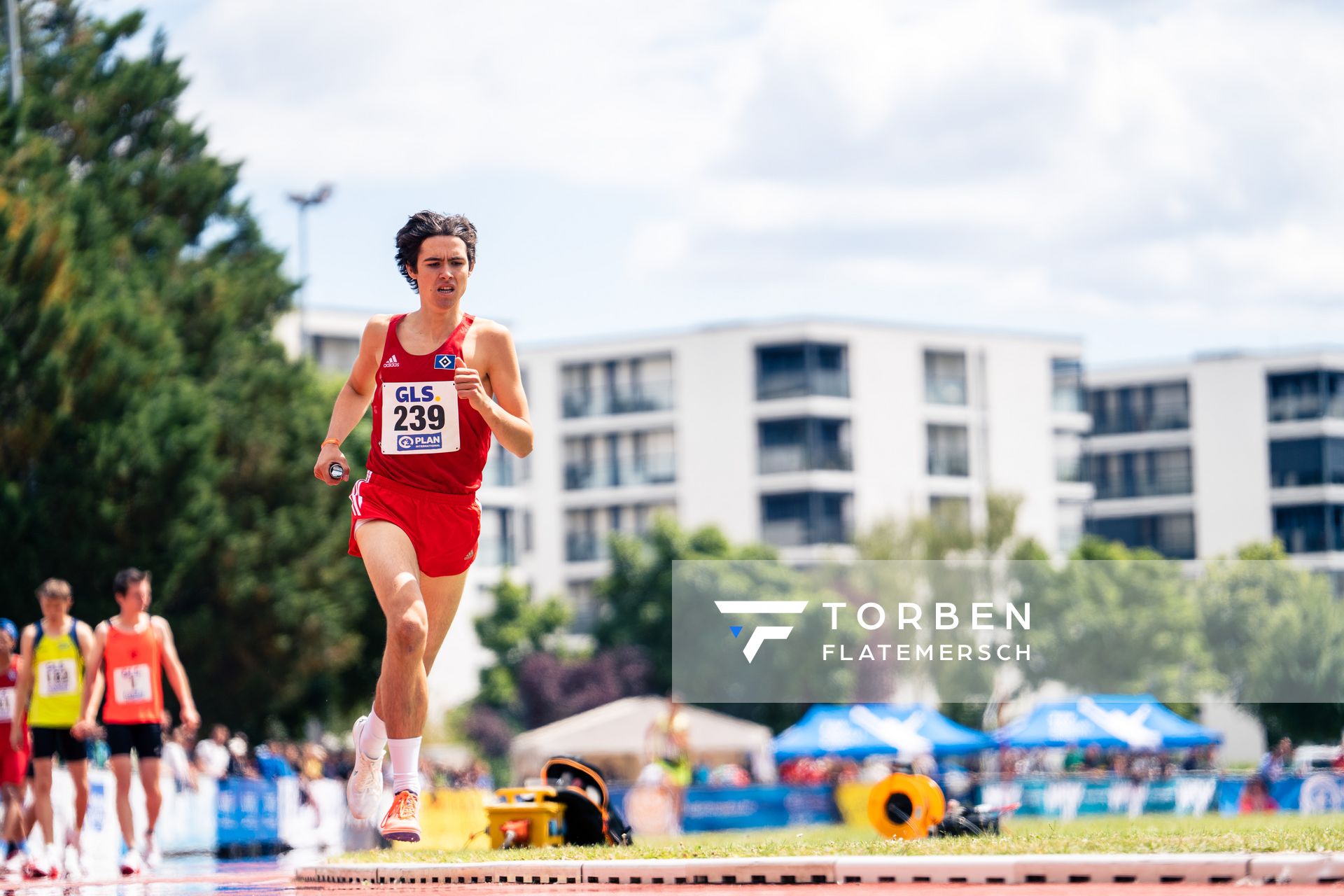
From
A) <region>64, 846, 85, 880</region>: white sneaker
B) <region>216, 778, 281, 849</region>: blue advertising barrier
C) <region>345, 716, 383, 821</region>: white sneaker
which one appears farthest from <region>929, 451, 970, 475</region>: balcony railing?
<region>345, 716, 383, 821</region>: white sneaker

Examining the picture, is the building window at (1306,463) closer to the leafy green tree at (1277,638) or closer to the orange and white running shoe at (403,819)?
the leafy green tree at (1277,638)

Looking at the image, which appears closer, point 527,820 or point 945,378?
point 527,820

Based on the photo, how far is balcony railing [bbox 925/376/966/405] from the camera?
92.9 metres

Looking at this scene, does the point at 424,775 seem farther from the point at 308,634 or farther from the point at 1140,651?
the point at 1140,651

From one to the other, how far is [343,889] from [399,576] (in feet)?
5.02

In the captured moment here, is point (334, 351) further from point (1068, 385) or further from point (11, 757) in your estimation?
point (11, 757)

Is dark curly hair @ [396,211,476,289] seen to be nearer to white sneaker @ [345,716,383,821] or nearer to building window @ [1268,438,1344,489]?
white sneaker @ [345,716,383,821]

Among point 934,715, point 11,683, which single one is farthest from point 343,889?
point 934,715

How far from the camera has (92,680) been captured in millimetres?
13914

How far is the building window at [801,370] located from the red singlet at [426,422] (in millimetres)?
80229

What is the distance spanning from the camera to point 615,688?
7219 cm

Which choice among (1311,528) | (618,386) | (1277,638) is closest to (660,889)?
(1277,638)

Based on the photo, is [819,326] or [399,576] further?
[819,326]

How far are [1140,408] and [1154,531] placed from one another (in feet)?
20.2
